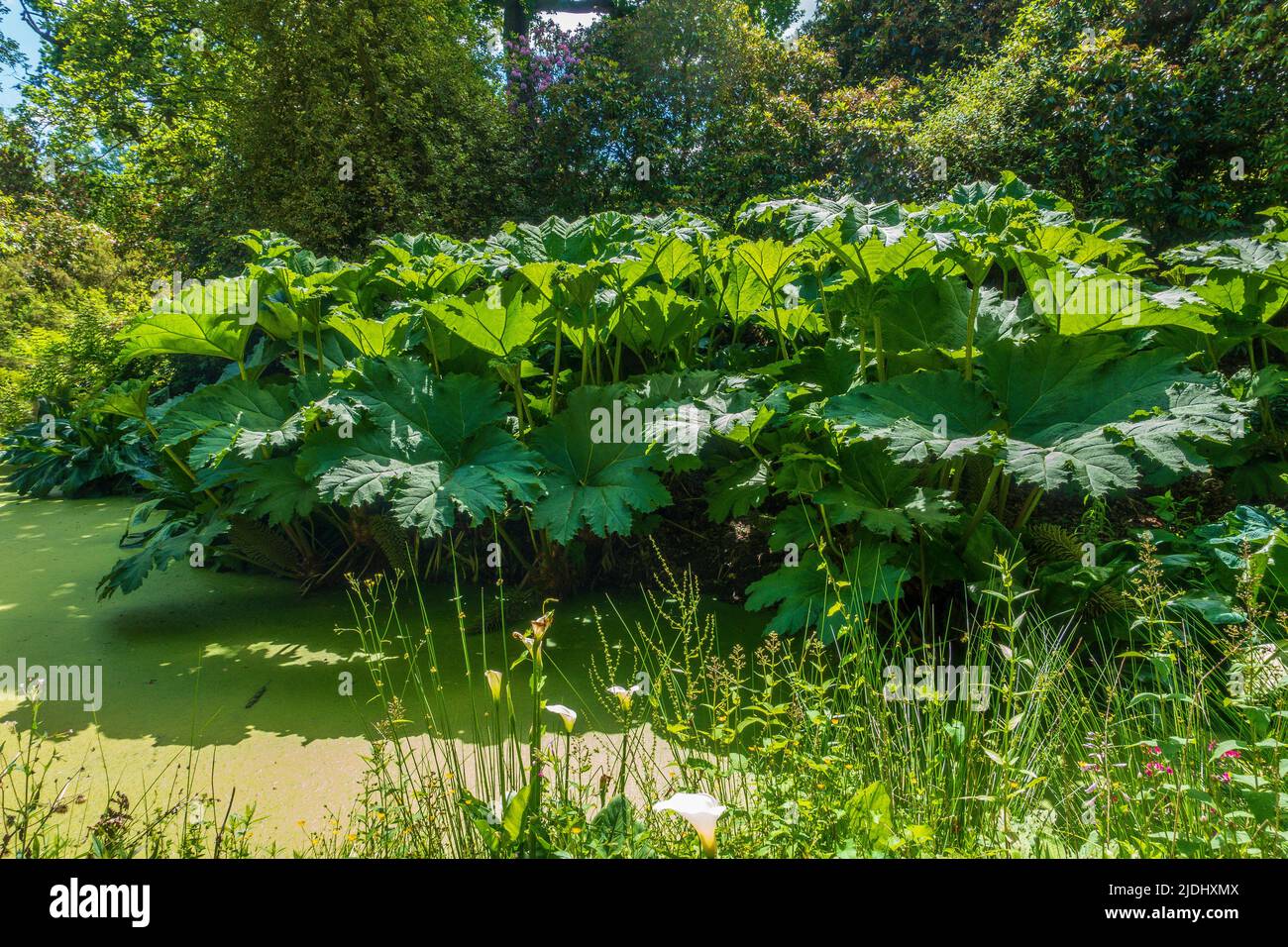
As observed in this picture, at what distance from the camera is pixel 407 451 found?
8.29 feet

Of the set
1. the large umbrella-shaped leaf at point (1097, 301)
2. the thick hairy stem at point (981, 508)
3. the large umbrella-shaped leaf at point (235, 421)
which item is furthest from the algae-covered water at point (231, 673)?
the large umbrella-shaped leaf at point (1097, 301)

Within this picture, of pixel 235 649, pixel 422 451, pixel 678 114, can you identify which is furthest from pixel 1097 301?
pixel 678 114

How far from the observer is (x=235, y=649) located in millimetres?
2652

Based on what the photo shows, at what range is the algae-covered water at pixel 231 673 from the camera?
6.03 ft

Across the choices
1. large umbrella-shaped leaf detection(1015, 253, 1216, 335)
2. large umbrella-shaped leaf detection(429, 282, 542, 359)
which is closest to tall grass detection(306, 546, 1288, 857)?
large umbrella-shaped leaf detection(1015, 253, 1216, 335)

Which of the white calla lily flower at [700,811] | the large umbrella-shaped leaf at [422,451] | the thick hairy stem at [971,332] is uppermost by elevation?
the thick hairy stem at [971,332]

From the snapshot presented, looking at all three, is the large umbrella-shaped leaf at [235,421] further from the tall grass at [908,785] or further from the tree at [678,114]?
the tree at [678,114]

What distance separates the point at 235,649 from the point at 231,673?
230 millimetres

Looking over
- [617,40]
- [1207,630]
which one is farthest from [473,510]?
[617,40]

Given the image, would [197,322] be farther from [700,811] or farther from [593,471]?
[700,811]

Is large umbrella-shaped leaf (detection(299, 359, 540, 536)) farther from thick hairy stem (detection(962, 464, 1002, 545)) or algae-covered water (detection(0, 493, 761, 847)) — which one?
thick hairy stem (detection(962, 464, 1002, 545))

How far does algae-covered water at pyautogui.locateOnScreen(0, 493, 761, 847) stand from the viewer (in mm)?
1838

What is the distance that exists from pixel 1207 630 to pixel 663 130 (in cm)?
771
